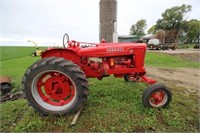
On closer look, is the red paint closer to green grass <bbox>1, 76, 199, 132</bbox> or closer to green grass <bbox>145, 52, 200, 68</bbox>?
green grass <bbox>1, 76, 199, 132</bbox>

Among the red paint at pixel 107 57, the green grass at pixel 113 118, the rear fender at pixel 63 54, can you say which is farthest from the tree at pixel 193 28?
the rear fender at pixel 63 54

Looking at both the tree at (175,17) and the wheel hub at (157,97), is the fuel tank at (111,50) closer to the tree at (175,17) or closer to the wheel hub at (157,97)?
the wheel hub at (157,97)

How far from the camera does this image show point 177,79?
481 centimetres

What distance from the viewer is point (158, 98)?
8.74 feet

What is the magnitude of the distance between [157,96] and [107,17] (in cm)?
319

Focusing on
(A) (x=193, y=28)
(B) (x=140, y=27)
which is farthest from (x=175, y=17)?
(B) (x=140, y=27)

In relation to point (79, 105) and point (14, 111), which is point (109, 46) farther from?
point (14, 111)

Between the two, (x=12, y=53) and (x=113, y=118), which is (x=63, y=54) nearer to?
(x=113, y=118)

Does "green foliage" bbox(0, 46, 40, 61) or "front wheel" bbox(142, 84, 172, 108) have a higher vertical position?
"green foliage" bbox(0, 46, 40, 61)

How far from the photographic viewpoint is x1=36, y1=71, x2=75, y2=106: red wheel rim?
2607mm

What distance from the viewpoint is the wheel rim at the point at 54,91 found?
8.32 ft

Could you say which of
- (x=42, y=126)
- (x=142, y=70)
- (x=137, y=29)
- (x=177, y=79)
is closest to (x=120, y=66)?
(x=142, y=70)

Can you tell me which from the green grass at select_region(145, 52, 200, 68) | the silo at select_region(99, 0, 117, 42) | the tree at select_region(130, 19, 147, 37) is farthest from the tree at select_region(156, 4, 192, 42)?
the silo at select_region(99, 0, 117, 42)

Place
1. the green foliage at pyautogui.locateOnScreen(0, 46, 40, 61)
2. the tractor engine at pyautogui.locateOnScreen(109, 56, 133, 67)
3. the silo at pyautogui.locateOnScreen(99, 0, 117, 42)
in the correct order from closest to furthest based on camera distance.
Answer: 1. the tractor engine at pyautogui.locateOnScreen(109, 56, 133, 67)
2. the silo at pyautogui.locateOnScreen(99, 0, 117, 42)
3. the green foliage at pyautogui.locateOnScreen(0, 46, 40, 61)
